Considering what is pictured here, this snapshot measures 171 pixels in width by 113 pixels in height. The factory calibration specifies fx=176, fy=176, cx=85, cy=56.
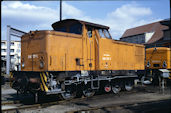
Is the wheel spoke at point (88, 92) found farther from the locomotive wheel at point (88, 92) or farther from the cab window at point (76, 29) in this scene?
the cab window at point (76, 29)

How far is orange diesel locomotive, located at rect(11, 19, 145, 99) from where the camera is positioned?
766cm

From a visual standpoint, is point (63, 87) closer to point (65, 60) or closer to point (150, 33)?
point (65, 60)

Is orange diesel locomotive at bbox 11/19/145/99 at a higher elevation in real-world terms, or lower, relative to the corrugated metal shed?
lower

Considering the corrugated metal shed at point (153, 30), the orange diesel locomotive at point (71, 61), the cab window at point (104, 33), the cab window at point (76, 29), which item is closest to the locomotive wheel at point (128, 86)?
the orange diesel locomotive at point (71, 61)

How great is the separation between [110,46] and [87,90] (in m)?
2.73

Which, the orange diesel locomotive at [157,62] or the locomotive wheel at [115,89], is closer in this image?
the locomotive wheel at [115,89]

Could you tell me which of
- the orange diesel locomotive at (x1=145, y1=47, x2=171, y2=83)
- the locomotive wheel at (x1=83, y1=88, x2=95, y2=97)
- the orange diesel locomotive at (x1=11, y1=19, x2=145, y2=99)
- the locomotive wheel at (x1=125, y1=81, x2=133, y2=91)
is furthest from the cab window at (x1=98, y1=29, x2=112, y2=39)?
the orange diesel locomotive at (x1=145, y1=47, x2=171, y2=83)

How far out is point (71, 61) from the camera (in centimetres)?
841

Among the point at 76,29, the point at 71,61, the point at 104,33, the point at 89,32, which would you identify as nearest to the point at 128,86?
the point at 104,33

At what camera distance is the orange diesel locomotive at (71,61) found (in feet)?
25.1

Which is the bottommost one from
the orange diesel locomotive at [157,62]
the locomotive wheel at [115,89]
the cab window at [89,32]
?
the locomotive wheel at [115,89]

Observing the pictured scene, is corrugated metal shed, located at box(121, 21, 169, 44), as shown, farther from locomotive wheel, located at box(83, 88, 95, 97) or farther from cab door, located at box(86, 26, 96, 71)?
locomotive wheel, located at box(83, 88, 95, 97)

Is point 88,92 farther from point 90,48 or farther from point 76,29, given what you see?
point 76,29

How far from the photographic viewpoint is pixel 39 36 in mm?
7969
